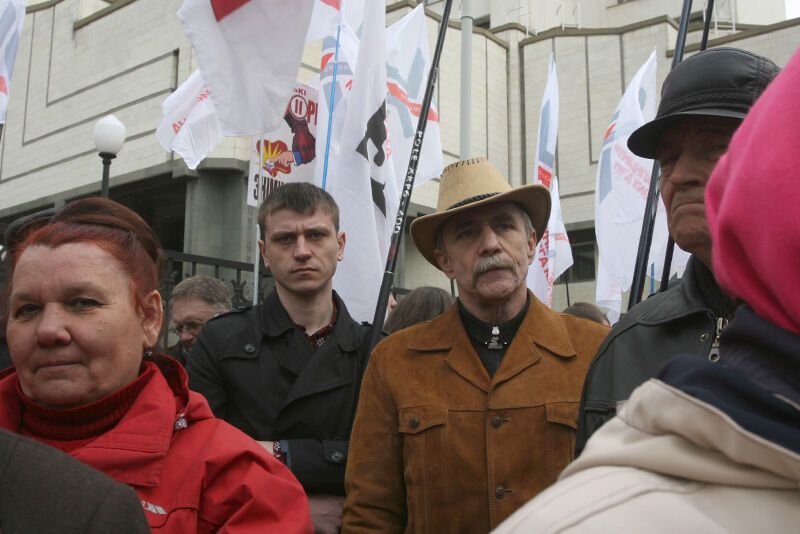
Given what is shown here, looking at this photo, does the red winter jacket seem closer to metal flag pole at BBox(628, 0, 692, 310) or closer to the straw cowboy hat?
the straw cowboy hat

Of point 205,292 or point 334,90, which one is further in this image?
point 334,90

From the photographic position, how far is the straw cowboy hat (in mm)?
3066

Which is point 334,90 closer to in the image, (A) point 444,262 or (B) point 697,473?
(A) point 444,262

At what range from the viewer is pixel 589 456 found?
967 millimetres

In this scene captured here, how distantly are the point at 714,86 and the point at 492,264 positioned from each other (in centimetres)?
103

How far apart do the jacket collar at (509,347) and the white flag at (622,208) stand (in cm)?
584

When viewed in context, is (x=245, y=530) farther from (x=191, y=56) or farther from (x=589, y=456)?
(x=191, y=56)

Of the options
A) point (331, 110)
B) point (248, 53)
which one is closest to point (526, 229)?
point (248, 53)

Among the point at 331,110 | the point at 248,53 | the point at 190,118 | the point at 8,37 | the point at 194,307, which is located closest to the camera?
the point at 248,53

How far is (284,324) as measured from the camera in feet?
11.1

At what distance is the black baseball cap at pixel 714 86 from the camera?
2.15 metres

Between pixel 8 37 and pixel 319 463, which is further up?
pixel 8 37

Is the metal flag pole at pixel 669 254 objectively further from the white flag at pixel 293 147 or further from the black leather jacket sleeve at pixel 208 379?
the white flag at pixel 293 147

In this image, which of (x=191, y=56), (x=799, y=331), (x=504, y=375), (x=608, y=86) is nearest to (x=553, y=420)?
(x=504, y=375)
